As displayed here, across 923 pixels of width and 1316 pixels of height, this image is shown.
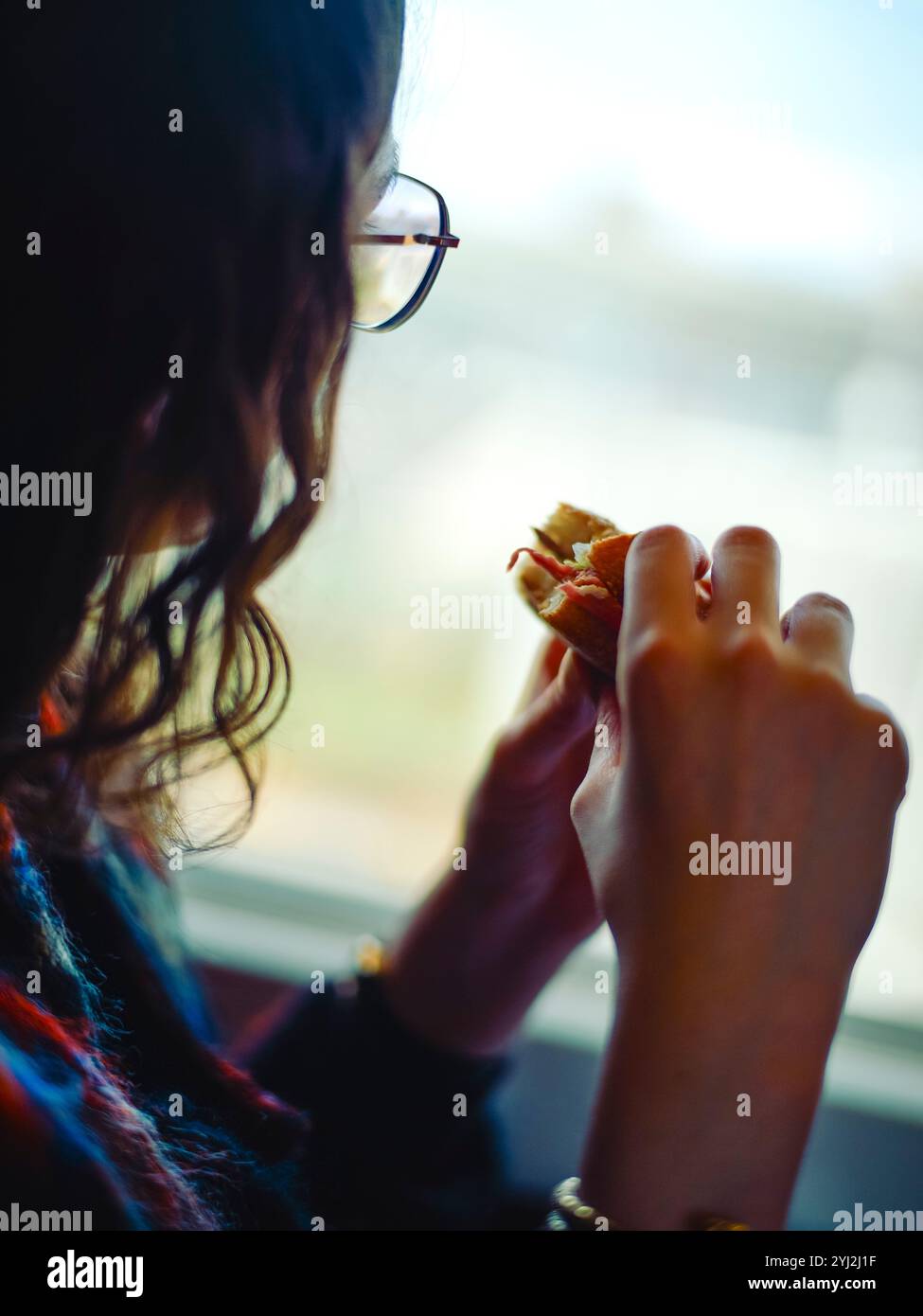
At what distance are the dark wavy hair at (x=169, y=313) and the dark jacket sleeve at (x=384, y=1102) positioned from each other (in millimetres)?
330

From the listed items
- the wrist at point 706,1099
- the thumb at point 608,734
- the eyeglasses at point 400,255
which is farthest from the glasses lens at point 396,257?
the wrist at point 706,1099

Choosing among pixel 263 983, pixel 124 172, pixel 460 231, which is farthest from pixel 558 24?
pixel 263 983

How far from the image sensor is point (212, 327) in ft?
1.53

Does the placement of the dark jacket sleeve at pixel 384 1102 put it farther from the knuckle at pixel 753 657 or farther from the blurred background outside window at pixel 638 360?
the knuckle at pixel 753 657

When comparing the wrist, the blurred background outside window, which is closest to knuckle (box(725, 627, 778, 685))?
the wrist

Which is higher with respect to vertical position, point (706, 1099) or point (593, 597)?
point (593, 597)

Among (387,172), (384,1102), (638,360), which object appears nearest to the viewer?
(387,172)

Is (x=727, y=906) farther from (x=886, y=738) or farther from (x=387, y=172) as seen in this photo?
(x=387, y=172)

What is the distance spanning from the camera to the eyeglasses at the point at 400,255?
1.88 ft

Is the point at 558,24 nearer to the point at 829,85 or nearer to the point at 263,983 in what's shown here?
the point at 829,85

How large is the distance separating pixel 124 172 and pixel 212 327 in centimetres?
8

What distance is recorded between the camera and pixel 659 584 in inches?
16.3

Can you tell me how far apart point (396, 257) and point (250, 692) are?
313 millimetres

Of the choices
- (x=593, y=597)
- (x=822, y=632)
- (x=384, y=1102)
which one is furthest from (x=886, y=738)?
(x=384, y=1102)
